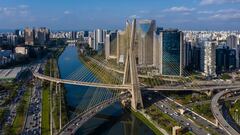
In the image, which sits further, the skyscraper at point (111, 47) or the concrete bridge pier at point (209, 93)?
the skyscraper at point (111, 47)

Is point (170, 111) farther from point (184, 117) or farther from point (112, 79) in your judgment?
point (112, 79)

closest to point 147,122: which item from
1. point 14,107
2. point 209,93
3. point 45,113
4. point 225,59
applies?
point 45,113

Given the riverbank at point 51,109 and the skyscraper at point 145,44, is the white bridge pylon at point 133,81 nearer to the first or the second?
the riverbank at point 51,109

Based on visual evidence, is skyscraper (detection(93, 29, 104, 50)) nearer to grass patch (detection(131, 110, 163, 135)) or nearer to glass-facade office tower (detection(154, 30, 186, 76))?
glass-facade office tower (detection(154, 30, 186, 76))

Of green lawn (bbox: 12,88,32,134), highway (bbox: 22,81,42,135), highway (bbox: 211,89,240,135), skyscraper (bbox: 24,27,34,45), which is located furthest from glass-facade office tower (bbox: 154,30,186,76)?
skyscraper (bbox: 24,27,34,45)

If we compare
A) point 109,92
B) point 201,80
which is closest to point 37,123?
point 109,92

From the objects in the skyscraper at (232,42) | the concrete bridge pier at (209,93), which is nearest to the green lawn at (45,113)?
the concrete bridge pier at (209,93)
